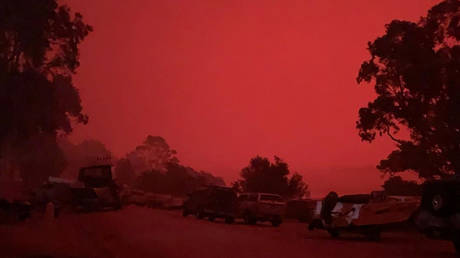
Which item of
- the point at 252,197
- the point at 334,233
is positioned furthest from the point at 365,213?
the point at 252,197

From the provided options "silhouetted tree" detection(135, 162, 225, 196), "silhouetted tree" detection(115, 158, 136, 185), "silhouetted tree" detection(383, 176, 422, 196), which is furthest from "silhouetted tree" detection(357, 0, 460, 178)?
"silhouetted tree" detection(115, 158, 136, 185)

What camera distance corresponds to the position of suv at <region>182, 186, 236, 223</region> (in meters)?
31.5

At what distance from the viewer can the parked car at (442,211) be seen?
14.2m

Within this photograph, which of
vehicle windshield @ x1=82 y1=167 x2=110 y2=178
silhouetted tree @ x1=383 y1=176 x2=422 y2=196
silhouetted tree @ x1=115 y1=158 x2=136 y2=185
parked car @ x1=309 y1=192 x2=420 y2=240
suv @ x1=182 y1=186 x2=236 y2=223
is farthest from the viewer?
silhouetted tree @ x1=115 y1=158 x2=136 y2=185

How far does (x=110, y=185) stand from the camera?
36469 mm

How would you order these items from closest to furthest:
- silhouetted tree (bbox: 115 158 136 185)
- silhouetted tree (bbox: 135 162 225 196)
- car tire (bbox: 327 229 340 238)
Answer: car tire (bbox: 327 229 340 238) → silhouetted tree (bbox: 135 162 225 196) → silhouetted tree (bbox: 115 158 136 185)

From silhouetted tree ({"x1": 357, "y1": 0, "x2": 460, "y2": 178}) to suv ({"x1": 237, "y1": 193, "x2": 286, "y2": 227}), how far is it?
635 cm

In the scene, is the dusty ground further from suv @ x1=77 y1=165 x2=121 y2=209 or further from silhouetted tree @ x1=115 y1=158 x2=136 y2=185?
silhouetted tree @ x1=115 y1=158 x2=136 y2=185

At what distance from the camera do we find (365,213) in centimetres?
2016

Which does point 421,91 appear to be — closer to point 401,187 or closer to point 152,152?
point 401,187

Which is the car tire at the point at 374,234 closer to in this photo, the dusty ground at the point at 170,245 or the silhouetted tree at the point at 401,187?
the dusty ground at the point at 170,245

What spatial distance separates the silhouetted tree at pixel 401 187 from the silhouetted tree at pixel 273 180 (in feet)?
51.6

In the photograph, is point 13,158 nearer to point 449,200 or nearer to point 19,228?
point 19,228

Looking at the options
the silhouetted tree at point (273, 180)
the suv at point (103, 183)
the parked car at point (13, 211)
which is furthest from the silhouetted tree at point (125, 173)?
the parked car at point (13, 211)
